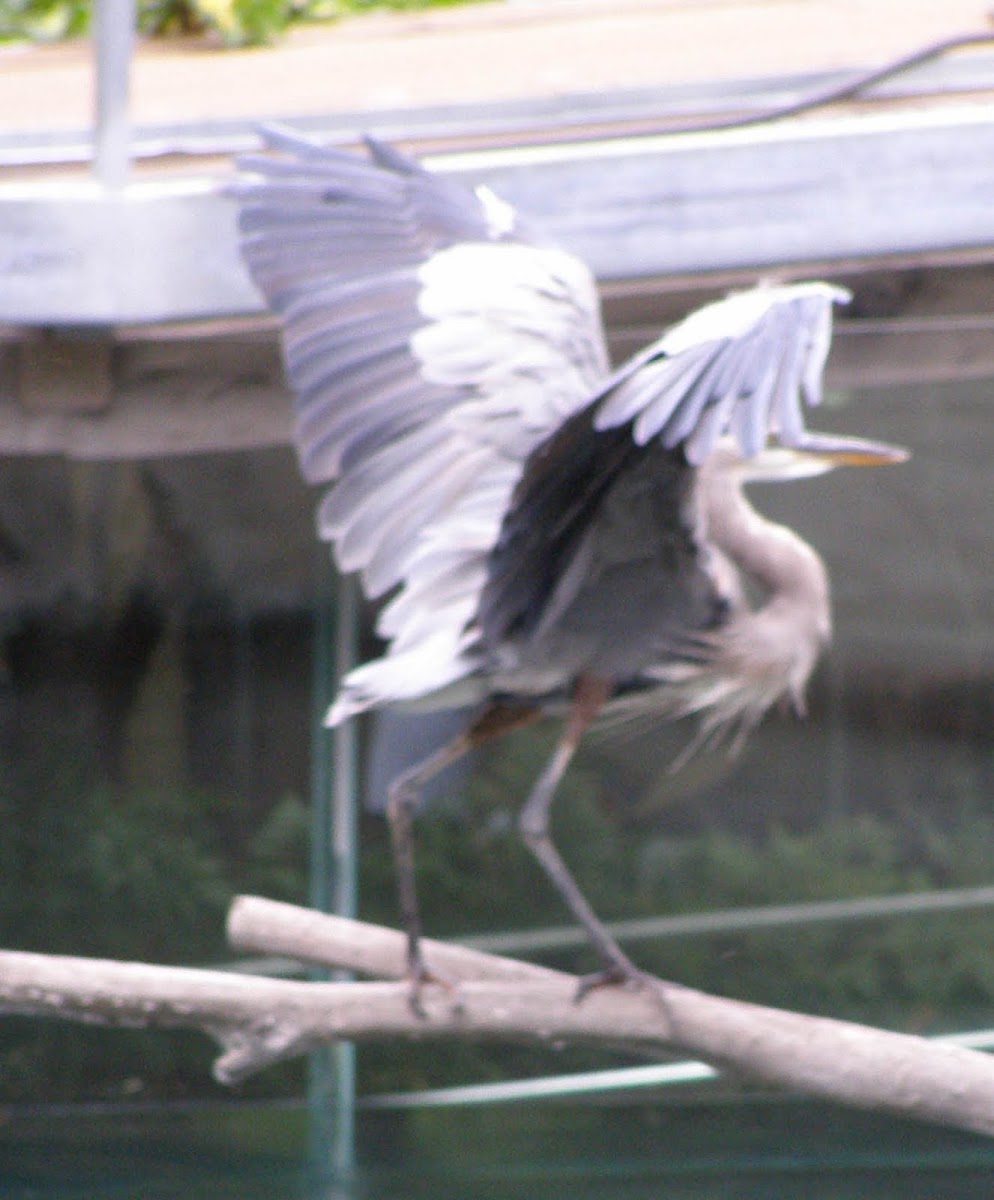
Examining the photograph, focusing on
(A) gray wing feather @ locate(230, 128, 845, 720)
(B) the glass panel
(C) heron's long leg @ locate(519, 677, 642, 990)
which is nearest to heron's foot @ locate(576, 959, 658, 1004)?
(C) heron's long leg @ locate(519, 677, 642, 990)

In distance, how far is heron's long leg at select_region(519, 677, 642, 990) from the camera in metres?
2.04

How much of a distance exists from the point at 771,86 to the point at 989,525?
1.06 meters

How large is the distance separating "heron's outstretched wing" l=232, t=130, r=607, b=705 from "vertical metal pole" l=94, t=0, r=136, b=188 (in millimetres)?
275

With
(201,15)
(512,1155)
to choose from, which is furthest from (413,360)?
(201,15)

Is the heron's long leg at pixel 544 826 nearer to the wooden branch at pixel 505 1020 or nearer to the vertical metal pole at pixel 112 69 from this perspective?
the wooden branch at pixel 505 1020

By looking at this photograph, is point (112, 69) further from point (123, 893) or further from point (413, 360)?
point (123, 893)

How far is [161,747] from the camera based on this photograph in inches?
145

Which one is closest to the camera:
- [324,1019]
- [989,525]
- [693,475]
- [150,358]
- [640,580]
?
[324,1019]

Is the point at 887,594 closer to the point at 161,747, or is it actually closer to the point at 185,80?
the point at 161,747

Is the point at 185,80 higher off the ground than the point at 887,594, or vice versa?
the point at 185,80

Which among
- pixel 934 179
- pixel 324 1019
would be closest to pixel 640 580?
pixel 324 1019

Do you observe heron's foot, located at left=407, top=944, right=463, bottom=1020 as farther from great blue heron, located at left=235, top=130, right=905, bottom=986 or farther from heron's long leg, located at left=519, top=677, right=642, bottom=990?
heron's long leg, located at left=519, top=677, right=642, bottom=990

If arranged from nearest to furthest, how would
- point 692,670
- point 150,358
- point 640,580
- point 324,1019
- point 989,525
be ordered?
point 324,1019
point 640,580
point 692,670
point 150,358
point 989,525

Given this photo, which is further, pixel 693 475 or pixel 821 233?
pixel 821 233
